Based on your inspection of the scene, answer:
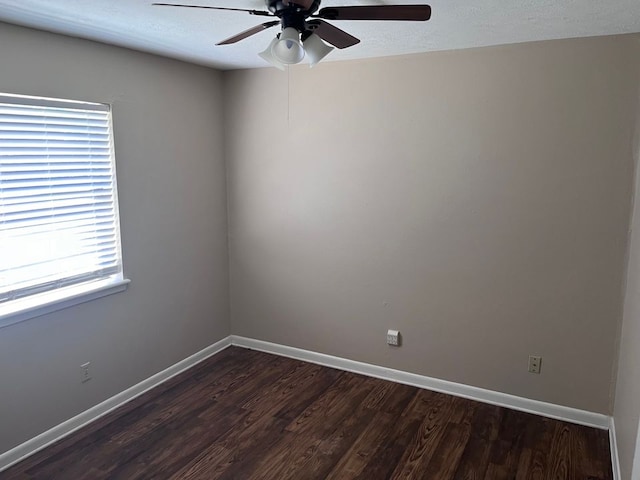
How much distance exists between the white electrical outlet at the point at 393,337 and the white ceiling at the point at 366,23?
77.4 inches

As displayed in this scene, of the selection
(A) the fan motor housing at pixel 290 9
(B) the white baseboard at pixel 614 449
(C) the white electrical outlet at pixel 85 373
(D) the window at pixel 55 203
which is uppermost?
(A) the fan motor housing at pixel 290 9

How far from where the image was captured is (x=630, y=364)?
2.49 metres

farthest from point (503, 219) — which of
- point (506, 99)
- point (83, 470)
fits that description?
point (83, 470)

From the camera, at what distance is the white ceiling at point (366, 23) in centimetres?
219

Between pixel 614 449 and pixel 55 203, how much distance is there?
347 cm

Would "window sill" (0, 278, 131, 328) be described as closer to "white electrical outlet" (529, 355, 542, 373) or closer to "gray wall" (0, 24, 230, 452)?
"gray wall" (0, 24, 230, 452)

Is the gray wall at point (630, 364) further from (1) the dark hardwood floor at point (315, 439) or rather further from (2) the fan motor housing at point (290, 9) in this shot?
(2) the fan motor housing at point (290, 9)

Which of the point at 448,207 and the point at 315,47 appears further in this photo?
the point at 448,207

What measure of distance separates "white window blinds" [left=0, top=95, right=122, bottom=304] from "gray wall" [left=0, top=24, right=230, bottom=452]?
9 centimetres

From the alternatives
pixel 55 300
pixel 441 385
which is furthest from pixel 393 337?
pixel 55 300

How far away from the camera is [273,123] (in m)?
3.82

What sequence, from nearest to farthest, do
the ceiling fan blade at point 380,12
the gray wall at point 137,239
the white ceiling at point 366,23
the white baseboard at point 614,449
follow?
the ceiling fan blade at point 380,12, the white ceiling at point 366,23, the white baseboard at point 614,449, the gray wall at point 137,239

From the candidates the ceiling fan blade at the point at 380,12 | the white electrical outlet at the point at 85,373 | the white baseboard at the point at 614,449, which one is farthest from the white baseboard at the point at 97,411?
the white baseboard at the point at 614,449

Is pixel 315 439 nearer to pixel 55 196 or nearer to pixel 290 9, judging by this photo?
pixel 55 196
